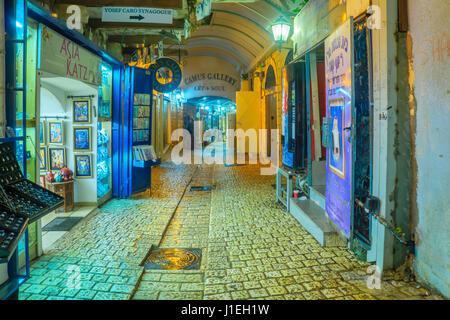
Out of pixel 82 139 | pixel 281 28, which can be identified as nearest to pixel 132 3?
pixel 82 139

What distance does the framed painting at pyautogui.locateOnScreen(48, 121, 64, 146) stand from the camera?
641 cm

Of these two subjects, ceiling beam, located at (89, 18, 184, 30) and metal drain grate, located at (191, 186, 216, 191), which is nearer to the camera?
ceiling beam, located at (89, 18, 184, 30)

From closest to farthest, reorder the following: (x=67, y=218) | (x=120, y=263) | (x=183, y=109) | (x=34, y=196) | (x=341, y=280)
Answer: (x=34, y=196) < (x=341, y=280) < (x=120, y=263) < (x=67, y=218) < (x=183, y=109)

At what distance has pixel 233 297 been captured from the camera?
3.04 metres

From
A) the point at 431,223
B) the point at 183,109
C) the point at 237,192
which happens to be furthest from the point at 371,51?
the point at 183,109

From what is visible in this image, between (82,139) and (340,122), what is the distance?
5.02 m

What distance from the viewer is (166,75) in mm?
9070

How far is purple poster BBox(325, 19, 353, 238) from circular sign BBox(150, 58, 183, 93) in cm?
563

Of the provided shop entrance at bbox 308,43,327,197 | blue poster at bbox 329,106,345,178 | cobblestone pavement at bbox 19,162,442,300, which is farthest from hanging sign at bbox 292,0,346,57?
cobblestone pavement at bbox 19,162,442,300

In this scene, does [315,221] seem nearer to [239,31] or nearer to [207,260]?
[207,260]

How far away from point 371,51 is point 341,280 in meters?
2.57

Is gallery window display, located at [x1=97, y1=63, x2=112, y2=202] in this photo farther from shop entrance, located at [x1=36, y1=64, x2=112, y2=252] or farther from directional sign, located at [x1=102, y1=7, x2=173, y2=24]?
directional sign, located at [x1=102, y1=7, x2=173, y2=24]

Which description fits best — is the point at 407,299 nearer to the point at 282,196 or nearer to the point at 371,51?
the point at 371,51

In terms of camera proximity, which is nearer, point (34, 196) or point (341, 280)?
point (34, 196)
